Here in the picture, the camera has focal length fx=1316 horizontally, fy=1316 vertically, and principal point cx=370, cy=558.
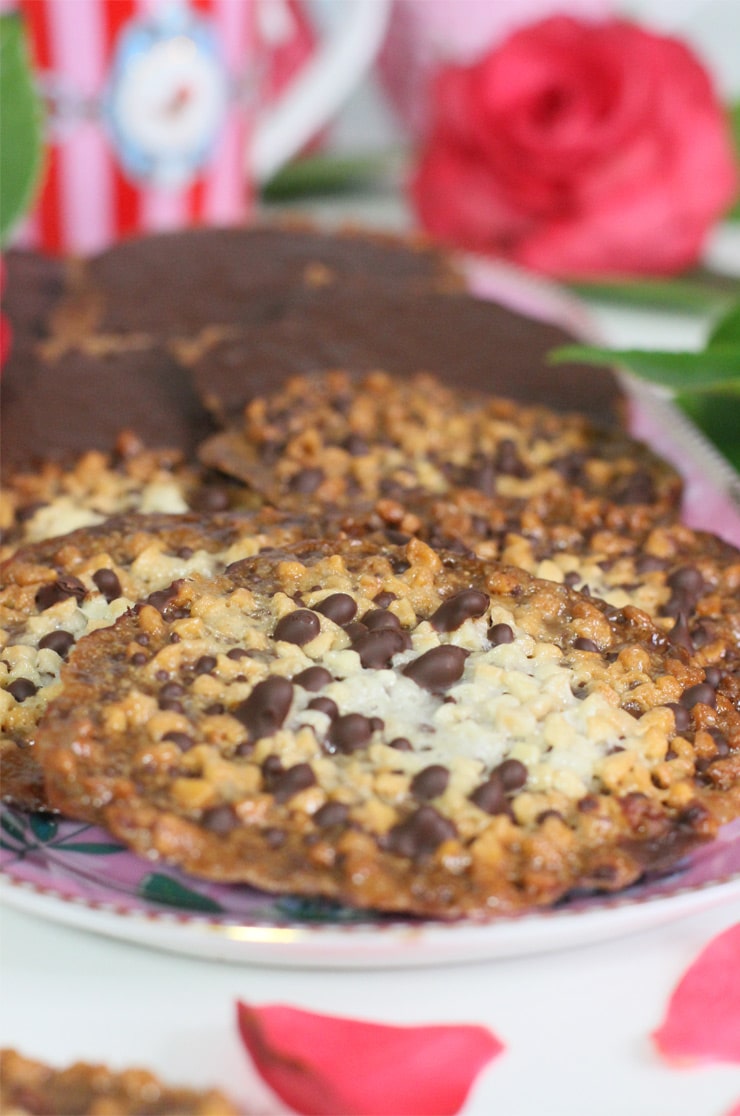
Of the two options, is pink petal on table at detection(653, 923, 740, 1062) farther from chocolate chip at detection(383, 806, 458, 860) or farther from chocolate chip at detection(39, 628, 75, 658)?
chocolate chip at detection(39, 628, 75, 658)

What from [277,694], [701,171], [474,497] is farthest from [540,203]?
[277,694]

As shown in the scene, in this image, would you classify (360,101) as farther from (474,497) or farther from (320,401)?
(474,497)

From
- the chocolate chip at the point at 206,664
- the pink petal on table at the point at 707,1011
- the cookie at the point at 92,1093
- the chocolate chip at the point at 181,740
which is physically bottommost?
the pink petal on table at the point at 707,1011

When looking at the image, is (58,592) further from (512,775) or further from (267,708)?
(512,775)

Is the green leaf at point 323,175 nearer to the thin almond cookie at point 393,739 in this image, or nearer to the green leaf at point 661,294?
the green leaf at point 661,294

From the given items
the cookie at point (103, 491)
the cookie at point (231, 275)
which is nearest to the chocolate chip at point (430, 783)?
the cookie at point (103, 491)

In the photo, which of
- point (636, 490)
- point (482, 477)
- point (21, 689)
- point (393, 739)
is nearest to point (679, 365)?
point (636, 490)

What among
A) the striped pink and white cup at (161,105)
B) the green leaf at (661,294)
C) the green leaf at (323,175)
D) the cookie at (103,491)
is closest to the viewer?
the cookie at (103,491)
